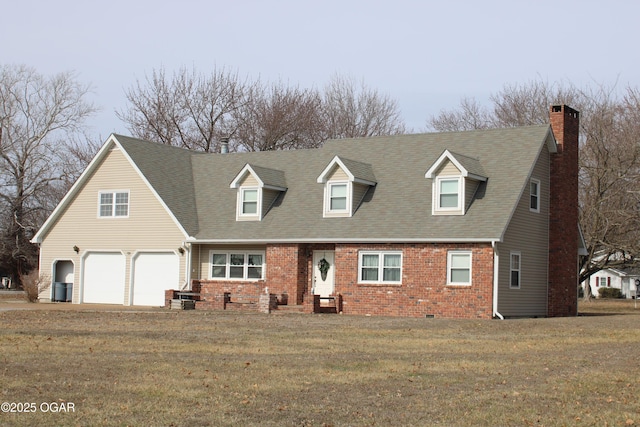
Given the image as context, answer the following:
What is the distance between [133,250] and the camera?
124ft

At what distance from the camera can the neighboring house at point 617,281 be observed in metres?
92.9

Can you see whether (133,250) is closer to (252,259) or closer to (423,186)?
(252,259)

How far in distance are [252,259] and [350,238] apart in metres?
5.34

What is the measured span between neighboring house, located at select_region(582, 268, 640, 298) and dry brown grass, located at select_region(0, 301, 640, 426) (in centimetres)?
7299

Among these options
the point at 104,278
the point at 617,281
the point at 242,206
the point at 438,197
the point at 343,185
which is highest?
the point at 343,185

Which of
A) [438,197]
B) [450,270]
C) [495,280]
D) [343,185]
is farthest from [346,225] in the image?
[495,280]

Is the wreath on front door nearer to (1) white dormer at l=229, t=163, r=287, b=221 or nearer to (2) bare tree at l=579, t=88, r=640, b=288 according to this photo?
(1) white dormer at l=229, t=163, r=287, b=221

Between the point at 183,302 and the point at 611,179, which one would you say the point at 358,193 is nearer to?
the point at 183,302

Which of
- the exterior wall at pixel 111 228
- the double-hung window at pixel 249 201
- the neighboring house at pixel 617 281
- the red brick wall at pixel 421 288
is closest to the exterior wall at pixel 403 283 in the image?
the red brick wall at pixel 421 288

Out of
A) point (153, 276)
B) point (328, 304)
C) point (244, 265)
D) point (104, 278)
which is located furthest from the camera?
point (104, 278)

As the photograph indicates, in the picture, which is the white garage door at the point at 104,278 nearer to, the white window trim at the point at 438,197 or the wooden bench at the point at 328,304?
the wooden bench at the point at 328,304

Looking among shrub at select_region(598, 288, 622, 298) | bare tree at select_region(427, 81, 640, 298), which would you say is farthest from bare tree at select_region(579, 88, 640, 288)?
shrub at select_region(598, 288, 622, 298)

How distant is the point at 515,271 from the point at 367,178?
6.84 meters

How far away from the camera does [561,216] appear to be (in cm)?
3481
